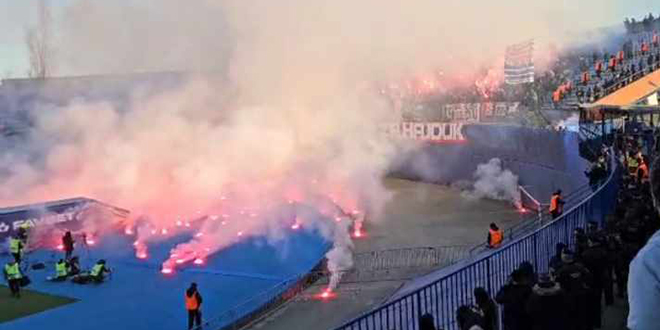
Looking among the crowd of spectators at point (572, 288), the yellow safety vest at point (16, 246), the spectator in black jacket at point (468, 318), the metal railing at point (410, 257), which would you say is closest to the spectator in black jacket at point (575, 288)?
the crowd of spectators at point (572, 288)

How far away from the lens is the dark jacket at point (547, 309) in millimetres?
5039

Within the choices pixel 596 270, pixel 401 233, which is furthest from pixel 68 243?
pixel 596 270

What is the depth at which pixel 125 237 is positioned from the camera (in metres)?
19.0

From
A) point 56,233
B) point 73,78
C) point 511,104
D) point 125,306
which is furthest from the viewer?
point 511,104

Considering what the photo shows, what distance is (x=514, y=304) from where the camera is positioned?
5.46m

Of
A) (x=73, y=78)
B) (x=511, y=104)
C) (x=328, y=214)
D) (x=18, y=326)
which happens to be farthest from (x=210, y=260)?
(x=511, y=104)

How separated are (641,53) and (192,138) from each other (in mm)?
17485

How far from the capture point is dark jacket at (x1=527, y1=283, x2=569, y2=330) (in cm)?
504

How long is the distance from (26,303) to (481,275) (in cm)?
912

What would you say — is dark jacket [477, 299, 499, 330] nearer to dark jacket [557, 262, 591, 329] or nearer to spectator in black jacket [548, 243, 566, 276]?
dark jacket [557, 262, 591, 329]

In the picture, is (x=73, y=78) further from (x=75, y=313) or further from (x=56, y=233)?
(x=75, y=313)

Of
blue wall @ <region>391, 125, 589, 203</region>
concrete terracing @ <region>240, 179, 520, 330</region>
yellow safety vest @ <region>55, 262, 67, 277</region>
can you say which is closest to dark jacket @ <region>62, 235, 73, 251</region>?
yellow safety vest @ <region>55, 262, 67, 277</region>

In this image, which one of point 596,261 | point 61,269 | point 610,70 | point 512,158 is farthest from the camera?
point 610,70

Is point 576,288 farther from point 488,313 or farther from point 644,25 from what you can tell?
point 644,25
